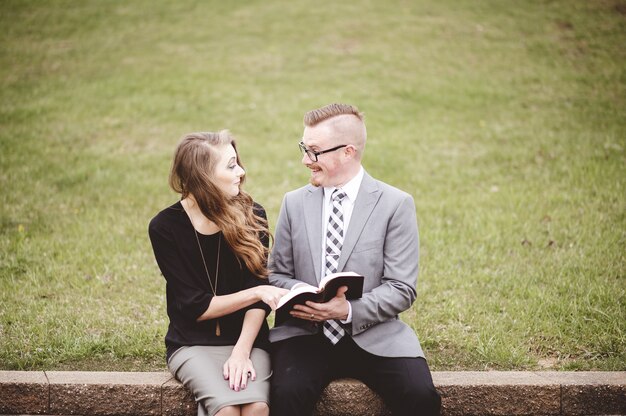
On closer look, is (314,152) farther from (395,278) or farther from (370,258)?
(395,278)

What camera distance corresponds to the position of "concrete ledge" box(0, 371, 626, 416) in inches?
153

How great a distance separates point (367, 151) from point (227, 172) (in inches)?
236

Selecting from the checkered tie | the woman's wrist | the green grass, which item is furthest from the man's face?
the green grass

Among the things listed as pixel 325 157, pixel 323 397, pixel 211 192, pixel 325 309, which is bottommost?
pixel 323 397

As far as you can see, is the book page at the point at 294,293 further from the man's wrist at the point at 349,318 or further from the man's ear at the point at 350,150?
the man's ear at the point at 350,150

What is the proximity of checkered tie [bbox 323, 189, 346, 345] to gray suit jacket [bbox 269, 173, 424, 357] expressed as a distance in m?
0.06

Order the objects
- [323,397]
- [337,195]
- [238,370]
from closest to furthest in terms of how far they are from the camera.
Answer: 1. [238,370]
2. [323,397]
3. [337,195]

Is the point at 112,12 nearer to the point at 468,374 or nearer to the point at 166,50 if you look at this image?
the point at 166,50

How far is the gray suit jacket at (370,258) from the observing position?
3691 millimetres

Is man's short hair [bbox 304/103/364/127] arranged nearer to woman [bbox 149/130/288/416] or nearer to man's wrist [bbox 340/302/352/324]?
woman [bbox 149/130/288/416]

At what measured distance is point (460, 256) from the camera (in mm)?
6355

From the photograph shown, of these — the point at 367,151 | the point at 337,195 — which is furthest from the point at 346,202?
the point at 367,151

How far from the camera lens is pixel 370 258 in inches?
150

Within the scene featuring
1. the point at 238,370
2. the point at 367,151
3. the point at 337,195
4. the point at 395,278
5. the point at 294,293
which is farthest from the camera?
the point at 367,151
